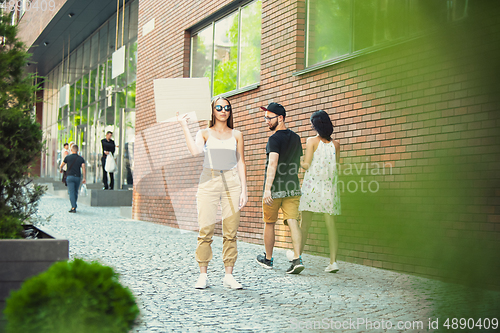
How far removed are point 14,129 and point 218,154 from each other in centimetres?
195

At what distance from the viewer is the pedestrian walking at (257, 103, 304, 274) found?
5430 millimetres

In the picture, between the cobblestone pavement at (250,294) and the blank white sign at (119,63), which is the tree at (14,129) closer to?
the cobblestone pavement at (250,294)

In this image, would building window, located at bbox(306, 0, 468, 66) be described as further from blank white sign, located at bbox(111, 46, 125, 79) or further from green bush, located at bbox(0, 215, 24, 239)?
blank white sign, located at bbox(111, 46, 125, 79)

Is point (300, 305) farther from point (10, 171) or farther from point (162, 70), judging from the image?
point (162, 70)

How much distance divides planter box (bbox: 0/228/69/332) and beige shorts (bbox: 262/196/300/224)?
2834 mm

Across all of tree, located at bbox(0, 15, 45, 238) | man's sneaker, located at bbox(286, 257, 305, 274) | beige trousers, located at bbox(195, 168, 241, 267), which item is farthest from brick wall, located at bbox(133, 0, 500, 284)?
man's sneaker, located at bbox(286, 257, 305, 274)

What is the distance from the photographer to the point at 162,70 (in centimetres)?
1205

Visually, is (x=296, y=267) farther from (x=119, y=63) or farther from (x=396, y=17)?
(x=119, y=63)

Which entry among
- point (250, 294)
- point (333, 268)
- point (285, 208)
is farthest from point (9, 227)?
point (285, 208)

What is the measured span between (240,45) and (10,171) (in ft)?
21.4

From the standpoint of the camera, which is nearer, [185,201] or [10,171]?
[10,171]

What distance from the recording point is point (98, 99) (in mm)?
22812

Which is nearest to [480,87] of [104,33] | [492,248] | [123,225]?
[492,248]

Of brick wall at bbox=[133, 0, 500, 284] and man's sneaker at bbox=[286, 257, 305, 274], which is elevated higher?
brick wall at bbox=[133, 0, 500, 284]
